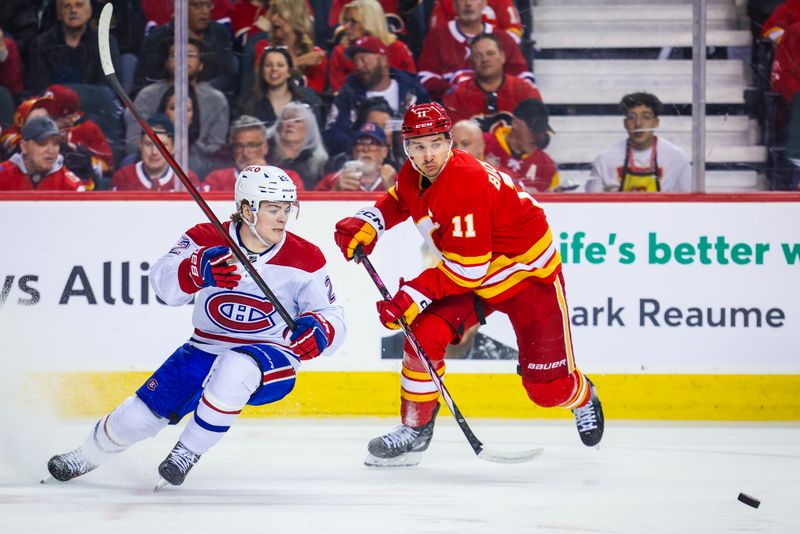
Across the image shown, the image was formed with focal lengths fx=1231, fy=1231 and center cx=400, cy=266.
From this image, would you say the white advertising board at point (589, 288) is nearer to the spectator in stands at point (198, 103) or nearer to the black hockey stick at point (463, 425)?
the spectator in stands at point (198, 103)

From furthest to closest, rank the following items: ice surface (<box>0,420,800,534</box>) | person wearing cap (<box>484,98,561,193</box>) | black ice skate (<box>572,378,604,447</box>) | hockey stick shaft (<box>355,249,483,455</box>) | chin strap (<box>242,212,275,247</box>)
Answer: person wearing cap (<box>484,98,561,193</box>) < black ice skate (<box>572,378,604,447</box>) < hockey stick shaft (<box>355,249,483,455</box>) < chin strap (<box>242,212,275,247</box>) < ice surface (<box>0,420,800,534</box>)

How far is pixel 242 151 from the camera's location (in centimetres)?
488

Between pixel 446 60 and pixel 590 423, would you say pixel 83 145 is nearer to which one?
pixel 446 60

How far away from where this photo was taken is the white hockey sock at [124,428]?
10.9ft

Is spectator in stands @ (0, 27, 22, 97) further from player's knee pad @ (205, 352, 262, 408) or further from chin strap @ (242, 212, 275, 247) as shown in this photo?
player's knee pad @ (205, 352, 262, 408)

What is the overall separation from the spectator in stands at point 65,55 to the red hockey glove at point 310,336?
2015mm

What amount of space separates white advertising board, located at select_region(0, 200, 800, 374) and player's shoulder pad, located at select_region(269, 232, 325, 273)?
1.26m

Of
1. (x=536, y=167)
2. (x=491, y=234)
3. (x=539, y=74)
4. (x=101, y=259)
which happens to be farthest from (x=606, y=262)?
(x=101, y=259)

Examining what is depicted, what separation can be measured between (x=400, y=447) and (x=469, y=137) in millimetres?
1530

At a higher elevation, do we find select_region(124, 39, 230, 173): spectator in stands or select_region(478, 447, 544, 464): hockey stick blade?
→ select_region(124, 39, 230, 173): spectator in stands

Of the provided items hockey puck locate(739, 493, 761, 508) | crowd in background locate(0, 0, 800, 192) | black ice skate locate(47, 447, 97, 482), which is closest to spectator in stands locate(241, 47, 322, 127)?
crowd in background locate(0, 0, 800, 192)

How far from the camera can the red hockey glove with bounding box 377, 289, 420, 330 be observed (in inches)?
143

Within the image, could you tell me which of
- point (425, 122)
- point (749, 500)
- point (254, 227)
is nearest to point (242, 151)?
point (425, 122)

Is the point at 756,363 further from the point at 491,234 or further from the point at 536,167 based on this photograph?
the point at 491,234
